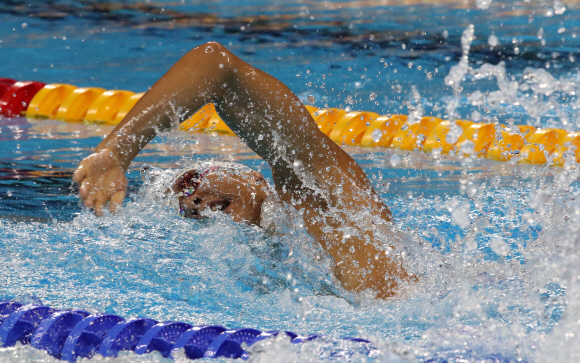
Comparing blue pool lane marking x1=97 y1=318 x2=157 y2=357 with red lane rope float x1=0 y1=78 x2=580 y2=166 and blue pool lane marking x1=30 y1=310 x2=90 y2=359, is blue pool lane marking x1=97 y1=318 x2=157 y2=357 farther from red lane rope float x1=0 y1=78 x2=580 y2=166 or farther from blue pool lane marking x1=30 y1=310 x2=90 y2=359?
red lane rope float x1=0 y1=78 x2=580 y2=166

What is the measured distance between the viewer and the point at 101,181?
1.44 metres

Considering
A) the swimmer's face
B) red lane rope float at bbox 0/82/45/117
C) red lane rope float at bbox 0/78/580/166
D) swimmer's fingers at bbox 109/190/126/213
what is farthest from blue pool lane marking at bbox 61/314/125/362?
red lane rope float at bbox 0/82/45/117

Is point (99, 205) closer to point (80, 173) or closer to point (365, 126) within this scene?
point (80, 173)

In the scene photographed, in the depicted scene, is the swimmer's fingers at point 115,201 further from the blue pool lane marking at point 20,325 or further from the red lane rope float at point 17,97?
the red lane rope float at point 17,97

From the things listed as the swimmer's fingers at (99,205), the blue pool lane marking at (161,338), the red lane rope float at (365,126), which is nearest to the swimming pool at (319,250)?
the blue pool lane marking at (161,338)

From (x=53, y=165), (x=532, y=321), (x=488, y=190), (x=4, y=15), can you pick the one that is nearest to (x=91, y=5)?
(x=4, y=15)

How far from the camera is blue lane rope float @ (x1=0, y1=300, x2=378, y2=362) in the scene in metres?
1.53

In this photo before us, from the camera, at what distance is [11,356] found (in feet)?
5.22

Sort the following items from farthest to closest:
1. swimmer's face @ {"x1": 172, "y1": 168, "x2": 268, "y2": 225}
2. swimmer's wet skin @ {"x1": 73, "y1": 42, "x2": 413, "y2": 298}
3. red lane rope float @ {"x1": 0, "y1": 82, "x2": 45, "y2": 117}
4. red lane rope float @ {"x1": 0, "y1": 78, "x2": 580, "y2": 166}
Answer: red lane rope float @ {"x1": 0, "y1": 82, "x2": 45, "y2": 117}
red lane rope float @ {"x1": 0, "y1": 78, "x2": 580, "y2": 166}
swimmer's face @ {"x1": 172, "y1": 168, "x2": 268, "y2": 225}
swimmer's wet skin @ {"x1": 73, "y1": 42, "x2": 413, "y2": 298}

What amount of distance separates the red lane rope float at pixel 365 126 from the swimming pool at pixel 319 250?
16cm

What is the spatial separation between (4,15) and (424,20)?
5.10 metres

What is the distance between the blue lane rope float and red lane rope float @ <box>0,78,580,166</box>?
6.43 ft

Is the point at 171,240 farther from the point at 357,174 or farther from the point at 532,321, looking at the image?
the point at 532,321

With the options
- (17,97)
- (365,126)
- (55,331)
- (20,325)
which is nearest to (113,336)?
(55,331)
